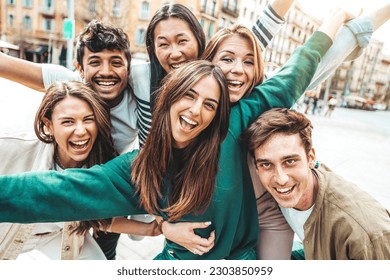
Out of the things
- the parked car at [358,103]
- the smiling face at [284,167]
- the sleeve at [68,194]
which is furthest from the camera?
the parked car at [358,103]

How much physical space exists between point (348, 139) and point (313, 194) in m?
0.94

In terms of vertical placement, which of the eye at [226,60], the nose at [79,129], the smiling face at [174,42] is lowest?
the nose at [79,129]

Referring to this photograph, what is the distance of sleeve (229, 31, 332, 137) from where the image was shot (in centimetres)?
73

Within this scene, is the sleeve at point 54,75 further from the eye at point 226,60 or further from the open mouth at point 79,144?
the eye at point 226,60

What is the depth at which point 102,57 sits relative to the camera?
812 mm

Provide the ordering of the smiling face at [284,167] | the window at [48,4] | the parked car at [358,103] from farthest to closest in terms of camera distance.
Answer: the parked car at [358,103] < the window at [48,4] < the smiling face at [284,167]

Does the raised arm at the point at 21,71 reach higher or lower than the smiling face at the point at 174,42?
lower

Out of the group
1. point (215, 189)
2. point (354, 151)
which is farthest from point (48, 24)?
point (354, 151)

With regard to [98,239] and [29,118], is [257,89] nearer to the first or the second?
[98,239]

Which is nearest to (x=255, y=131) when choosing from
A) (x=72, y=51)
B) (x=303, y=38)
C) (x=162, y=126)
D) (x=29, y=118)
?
(x=162, y=126)

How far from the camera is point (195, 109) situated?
633 millimetres

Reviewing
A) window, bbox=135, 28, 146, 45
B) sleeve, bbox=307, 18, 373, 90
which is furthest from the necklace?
sleeve, bbox=307, 18, 373, 90

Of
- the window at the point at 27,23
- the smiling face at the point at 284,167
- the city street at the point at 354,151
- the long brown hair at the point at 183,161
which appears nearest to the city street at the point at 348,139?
the city street at the point at 354,151

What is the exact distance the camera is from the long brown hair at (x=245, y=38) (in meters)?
0.74
